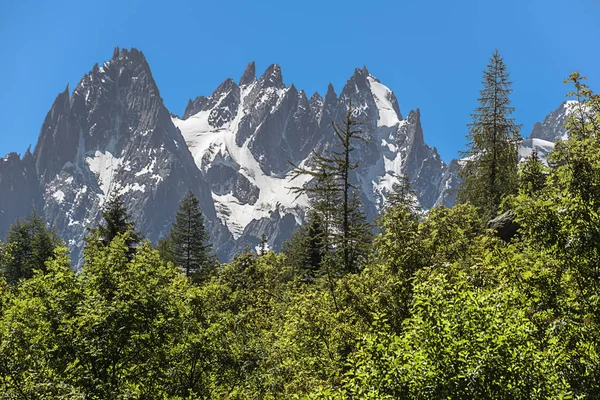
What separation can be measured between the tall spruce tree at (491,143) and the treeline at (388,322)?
12816 millimetres

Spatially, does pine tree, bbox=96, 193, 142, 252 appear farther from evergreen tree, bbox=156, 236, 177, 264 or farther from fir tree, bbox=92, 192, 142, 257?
evergreen tree, bbox=156, 236, 177, 264

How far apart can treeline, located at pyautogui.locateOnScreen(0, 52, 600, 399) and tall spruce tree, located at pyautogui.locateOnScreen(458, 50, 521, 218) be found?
12.8m

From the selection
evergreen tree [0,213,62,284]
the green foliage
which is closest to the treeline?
evergreen tree [0,213,62,284]

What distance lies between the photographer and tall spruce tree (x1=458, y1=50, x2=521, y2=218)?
3194cm

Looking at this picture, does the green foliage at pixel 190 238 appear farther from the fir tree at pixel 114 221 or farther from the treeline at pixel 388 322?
the treeline at pixel 388 322

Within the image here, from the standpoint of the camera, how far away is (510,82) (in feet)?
108

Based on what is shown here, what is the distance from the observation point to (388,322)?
42.4ft

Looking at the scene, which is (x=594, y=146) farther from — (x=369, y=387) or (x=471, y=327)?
(x=369, y=387)

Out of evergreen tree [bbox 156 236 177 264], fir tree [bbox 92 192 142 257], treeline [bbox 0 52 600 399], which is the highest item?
evergreen tree [bbox 156 236 177 264]

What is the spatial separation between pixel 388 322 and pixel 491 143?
24526 mm

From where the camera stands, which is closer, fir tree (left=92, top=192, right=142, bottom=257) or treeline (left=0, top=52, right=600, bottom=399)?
treeline (left=0, top=52, right=600, bottom=399)

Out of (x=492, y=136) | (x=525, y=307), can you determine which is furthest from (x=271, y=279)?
(x=525, y=307)

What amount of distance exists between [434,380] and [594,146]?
21.6 feet

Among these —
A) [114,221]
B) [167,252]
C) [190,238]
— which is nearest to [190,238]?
[190,238]
